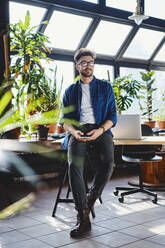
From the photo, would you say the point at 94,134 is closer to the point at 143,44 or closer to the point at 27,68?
the point at 27,68

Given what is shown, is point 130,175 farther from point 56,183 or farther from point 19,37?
point 19,37

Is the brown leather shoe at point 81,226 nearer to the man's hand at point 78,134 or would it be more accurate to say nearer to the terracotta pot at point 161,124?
the man's hand at point 78,134

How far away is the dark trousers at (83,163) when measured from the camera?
262cm

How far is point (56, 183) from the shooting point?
4836 mm

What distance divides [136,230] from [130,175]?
2861 mm

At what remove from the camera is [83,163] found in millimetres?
2768

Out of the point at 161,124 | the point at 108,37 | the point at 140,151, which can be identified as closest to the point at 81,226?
the point at 140,151

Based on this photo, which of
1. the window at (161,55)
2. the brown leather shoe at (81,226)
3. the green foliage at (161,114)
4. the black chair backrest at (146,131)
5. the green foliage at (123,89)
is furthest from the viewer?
the window at (161,55)

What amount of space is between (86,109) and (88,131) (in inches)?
8.4

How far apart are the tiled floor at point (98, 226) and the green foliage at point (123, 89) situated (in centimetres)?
230

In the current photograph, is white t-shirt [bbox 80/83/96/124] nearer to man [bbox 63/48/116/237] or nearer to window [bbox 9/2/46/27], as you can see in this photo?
man [bbox 63/48/116/237]

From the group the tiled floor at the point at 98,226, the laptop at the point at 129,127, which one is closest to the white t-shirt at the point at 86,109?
the laptop at the point at 129,127

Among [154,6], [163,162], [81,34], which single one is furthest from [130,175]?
[154,6]

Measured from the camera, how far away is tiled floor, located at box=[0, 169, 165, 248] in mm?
2379
